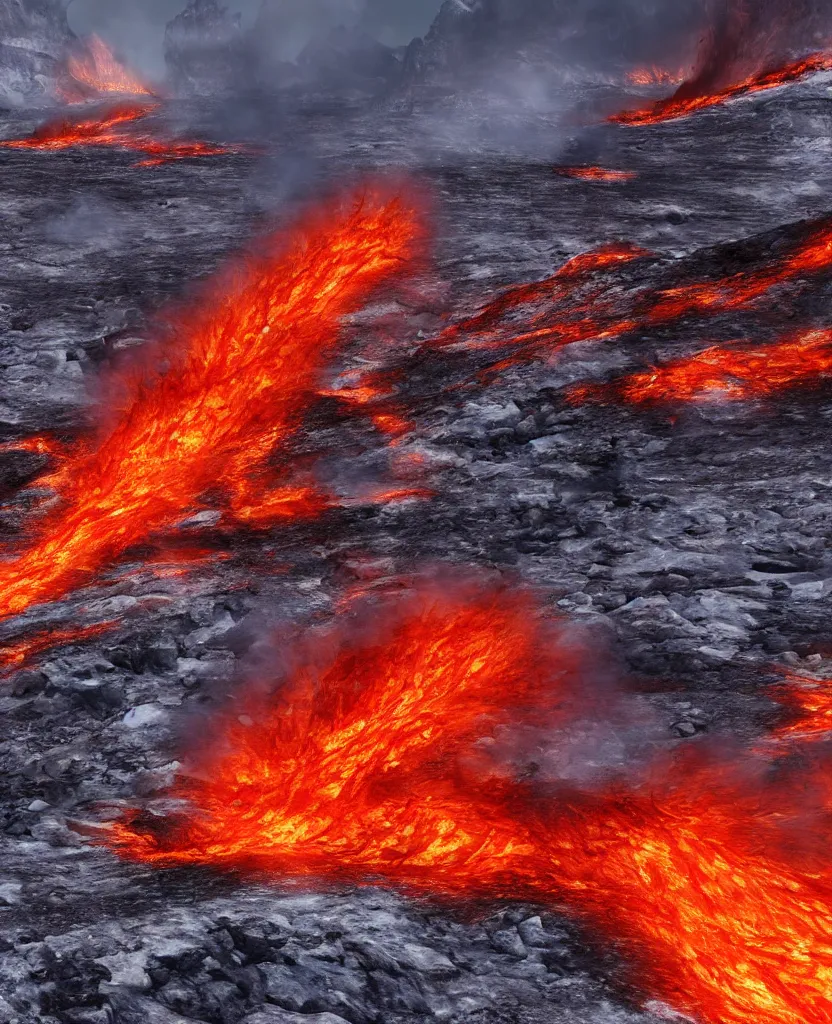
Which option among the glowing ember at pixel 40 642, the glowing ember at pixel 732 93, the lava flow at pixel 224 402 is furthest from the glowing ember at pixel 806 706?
the glowing ember at pixel 732 93

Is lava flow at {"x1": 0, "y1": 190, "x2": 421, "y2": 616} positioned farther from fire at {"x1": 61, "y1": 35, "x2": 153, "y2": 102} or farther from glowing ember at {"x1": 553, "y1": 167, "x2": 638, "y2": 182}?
fire at {"x1": 61, "y1": 35, "x2": 153, "y2": 102}

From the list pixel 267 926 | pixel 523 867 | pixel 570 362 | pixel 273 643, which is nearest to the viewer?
pixel 267 926

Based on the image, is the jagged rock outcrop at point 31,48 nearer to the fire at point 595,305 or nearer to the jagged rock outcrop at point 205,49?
the jagged rock outcrop at point 205,49

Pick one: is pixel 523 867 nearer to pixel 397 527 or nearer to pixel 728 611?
pixel 728 611

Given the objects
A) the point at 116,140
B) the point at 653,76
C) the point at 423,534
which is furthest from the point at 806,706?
the point at 653,76

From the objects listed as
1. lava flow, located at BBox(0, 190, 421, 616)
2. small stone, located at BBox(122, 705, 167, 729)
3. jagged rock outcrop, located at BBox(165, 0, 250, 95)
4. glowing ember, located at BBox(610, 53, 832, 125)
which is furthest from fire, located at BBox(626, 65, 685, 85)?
small stone, located at BBox(122, 705, 167, 729)

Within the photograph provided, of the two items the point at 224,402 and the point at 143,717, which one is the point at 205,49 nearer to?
the point at 224,402

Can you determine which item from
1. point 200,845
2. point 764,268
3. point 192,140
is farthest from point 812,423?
point 192,140

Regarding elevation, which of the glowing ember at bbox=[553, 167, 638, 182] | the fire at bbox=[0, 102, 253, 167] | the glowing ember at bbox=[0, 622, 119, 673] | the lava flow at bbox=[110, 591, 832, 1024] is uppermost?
the fire at bbox=[0, 102, 253, 167]
